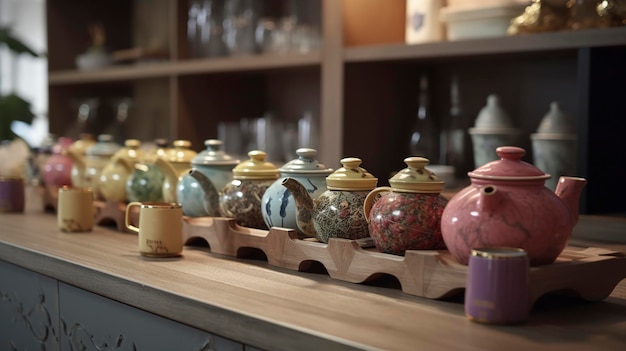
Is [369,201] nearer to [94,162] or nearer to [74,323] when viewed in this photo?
[74,323]

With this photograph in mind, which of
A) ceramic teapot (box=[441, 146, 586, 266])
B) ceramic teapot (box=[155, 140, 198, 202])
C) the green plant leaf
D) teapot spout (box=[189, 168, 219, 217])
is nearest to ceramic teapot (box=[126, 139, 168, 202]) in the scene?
ceramic teapot (box=[155, 140, 198, 202])

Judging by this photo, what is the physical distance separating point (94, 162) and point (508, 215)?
1271 mm

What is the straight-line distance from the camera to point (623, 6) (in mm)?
1642

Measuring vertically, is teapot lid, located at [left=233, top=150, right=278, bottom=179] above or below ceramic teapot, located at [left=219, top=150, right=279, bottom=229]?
above

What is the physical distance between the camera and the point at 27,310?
4.72 feet

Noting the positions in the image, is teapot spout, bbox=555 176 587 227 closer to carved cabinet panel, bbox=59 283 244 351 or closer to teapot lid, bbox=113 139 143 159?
carved cabinet panel, bbox=59 283 244 351

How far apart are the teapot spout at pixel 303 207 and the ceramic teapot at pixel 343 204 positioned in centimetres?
1

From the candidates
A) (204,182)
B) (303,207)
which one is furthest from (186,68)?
(303,207)

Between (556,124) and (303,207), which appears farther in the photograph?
(556,124)

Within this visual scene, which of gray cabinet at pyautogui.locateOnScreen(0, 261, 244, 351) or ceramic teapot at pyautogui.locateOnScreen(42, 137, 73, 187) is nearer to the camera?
gray cabinet at pyautogui.locateOnScreen(0, 261, 244, 351)

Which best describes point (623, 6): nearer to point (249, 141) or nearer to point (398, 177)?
point (398, 177)

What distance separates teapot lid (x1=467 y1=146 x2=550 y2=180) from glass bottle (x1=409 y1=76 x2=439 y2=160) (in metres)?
1.20

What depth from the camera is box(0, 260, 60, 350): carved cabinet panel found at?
1.37 meters

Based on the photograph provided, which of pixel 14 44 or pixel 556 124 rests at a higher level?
pixel 14 44
